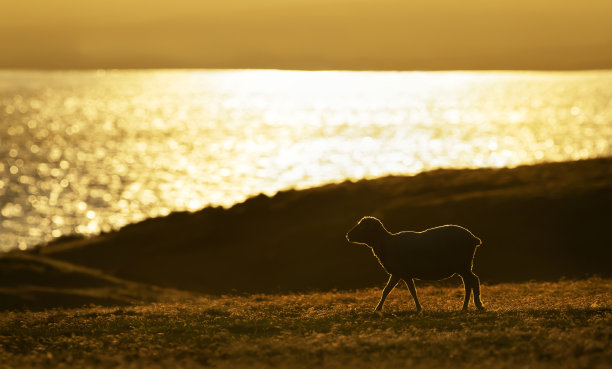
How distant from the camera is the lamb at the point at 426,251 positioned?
64.9ft

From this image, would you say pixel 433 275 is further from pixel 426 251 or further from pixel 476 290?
pixel 476 290

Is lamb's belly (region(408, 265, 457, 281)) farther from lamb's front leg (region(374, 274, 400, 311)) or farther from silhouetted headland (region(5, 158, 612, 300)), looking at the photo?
silhouetted headland (region(5, 158, 612, 300))

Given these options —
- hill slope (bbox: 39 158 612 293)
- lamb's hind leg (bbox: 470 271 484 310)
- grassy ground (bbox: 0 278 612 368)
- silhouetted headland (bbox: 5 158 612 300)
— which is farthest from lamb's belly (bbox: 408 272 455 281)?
hill slope (bbox: 39 158 612 293)

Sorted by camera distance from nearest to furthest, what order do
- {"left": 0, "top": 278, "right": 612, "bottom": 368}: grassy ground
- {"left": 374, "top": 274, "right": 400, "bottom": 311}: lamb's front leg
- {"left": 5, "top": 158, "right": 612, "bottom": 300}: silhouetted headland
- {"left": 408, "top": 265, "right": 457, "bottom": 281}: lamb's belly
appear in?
{"left": 0, "top": 278, "right": 612, "bottom": 368}: grassy ground
{"left": 408, "top": 265, "right": 457, "bottom": 281}: lamb's belly
{"left": 374, "top": 274, "right": 400, "bottom": 311}: lamb's front leg
{"left": 5, "top": 158, "right": 612, "bottom": 300}: silhouetted headland

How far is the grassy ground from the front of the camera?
1593cm

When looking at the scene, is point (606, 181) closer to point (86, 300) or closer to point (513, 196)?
point (513, 196)

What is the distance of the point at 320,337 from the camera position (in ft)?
58.4

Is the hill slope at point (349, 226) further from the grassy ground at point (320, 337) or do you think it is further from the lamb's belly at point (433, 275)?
the lamb's belly at point (433, 275)

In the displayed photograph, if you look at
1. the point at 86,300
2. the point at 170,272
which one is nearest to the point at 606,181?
the point at 170,272

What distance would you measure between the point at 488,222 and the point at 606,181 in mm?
10528

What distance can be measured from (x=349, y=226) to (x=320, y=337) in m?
30.7

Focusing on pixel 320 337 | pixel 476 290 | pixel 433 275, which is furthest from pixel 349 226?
pixel 320 337

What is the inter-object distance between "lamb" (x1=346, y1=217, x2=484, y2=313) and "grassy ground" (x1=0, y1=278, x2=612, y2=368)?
985mm

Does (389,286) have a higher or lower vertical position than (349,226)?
lower
